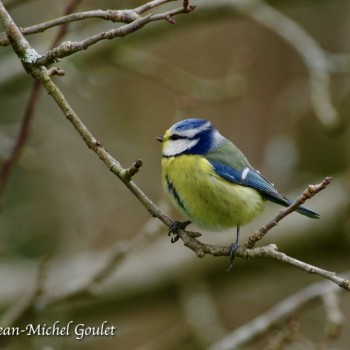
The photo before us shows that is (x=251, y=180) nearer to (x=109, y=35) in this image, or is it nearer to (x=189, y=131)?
(x=189, y=131)

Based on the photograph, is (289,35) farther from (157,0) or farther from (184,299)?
(157,0)

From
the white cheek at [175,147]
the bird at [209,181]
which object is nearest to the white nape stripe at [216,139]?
the bird at [209,181]

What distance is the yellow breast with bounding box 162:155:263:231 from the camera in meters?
2.70

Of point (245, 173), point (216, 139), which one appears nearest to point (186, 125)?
point (216, 139)

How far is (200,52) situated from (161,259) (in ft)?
9.82

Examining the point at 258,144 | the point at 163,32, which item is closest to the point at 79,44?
the point at 163,32

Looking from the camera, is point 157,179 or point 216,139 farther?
point 157,179

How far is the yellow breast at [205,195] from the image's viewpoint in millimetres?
2695

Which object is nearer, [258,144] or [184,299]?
[184,299]

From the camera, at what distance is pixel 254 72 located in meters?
6.70

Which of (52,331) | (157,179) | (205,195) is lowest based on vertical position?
(52,331)

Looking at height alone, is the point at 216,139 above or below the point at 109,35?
above

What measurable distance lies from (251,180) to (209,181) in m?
0.23

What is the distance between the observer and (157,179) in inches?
205
